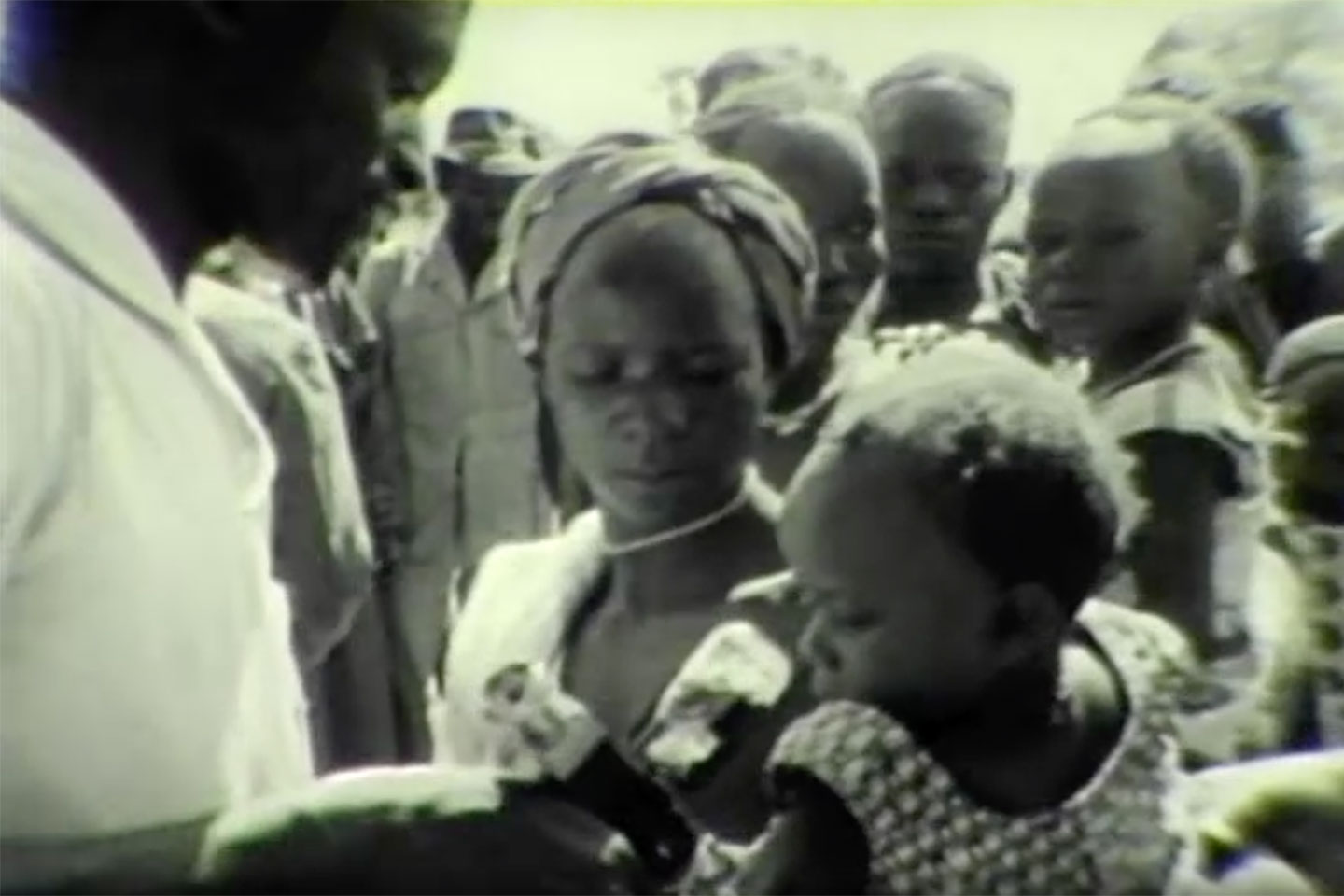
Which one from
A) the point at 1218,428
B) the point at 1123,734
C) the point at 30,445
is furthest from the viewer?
the point at 1218,428

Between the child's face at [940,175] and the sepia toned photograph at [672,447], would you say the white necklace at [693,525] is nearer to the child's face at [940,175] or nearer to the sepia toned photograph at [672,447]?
the sepia toned photograph at [672,447]

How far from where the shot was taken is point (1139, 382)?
1183 millimetres

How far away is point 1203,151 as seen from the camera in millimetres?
1207

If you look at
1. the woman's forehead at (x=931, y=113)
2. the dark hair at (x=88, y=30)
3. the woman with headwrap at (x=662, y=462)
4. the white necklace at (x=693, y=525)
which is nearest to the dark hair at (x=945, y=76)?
the woman's forehead at (x=931, y=113)

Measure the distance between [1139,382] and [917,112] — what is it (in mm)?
163

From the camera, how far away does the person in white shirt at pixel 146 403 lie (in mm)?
946

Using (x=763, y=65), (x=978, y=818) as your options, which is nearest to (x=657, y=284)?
(x=763, y=65)

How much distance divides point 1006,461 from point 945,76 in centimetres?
24

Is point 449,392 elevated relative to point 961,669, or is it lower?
elevated

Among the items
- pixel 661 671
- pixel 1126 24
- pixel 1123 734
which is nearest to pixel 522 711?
pixel 661 671

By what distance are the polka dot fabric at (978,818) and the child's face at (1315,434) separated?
16 centimetres

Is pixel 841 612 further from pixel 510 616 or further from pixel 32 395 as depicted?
pixel 32 395

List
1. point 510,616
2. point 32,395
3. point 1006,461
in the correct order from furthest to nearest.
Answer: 1. point 510,616
2. point 1006,461
3. point 32,395

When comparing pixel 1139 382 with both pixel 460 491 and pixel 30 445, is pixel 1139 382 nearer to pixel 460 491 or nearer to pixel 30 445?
pixel 460 491
